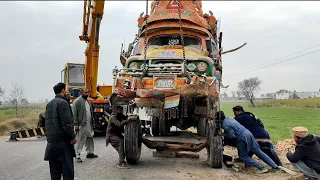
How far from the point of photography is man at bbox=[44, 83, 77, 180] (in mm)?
5555

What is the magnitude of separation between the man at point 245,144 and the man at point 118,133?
2226 millimetres

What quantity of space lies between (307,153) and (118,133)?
157 inches

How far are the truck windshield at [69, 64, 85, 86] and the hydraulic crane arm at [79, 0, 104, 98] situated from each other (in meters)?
2.08

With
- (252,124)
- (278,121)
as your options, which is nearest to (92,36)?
(252,124)

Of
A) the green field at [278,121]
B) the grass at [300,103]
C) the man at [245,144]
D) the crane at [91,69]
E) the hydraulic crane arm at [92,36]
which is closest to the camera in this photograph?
the man at [245,144]

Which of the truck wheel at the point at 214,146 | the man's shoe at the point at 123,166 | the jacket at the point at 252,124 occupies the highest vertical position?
the jacket at the point at 252,124

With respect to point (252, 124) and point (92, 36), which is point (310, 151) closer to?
point (252, 124)

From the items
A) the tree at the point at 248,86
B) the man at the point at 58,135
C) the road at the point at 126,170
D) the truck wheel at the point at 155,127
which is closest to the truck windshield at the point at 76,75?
the truck wheel at the point at 155,127

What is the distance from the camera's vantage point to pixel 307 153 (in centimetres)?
637

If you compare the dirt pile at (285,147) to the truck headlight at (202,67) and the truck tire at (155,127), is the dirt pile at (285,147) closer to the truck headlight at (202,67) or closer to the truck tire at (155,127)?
the truck tire at (155,127)

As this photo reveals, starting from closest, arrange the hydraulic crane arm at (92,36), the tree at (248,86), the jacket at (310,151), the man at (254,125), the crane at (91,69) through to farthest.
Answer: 1. the jacket at (310,151)
2. the man at (254,125)
3. the hydraulic crane arm at (92,36)
4. the crane at (91,69)
5. the tree at (248,86)

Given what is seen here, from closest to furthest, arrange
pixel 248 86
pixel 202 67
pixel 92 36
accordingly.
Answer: pixel 202 67 < pixel 92 36 < pixel 248 86

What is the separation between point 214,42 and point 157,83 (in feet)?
10.4

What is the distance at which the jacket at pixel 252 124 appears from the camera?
27.9ft
